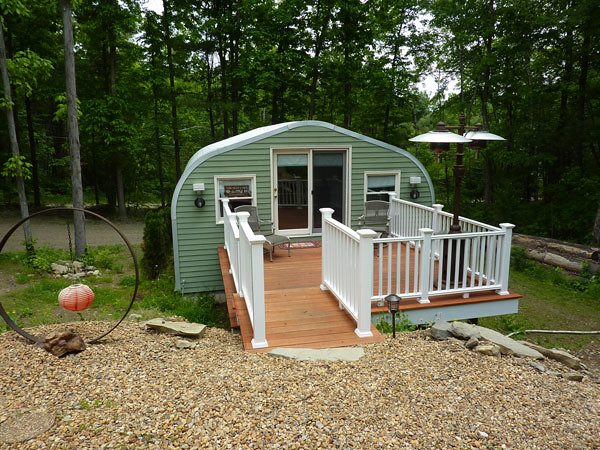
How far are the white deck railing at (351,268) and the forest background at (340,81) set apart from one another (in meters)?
10.5

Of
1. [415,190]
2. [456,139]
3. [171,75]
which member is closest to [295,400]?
[456,139]

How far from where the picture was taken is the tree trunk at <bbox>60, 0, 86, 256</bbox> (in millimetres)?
8703

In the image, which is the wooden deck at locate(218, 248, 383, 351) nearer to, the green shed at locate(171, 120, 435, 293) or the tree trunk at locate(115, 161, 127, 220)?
the green shed at locate(171, 120, 435, 293)

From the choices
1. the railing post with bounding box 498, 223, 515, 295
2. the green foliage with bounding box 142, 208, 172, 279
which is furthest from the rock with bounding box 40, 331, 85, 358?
the green foliage with bounding box 142, 208, 172, 279

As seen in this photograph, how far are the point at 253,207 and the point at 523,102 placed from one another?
10896 mm

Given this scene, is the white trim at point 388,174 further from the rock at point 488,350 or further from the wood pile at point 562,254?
the rock at point 488,350

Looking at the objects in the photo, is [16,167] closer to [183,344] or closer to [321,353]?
[183,344]

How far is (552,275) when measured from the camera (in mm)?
9062

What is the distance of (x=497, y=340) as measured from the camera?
3.79 meters

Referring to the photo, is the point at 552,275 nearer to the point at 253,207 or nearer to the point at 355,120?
the point at 253,207

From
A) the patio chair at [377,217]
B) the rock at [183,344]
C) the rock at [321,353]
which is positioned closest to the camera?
the rock at [321,353]

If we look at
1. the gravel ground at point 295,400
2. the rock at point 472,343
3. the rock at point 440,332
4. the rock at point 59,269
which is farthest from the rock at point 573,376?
the rock at point 59,269

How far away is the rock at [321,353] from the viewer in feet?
11.0

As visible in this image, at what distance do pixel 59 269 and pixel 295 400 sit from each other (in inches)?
314
